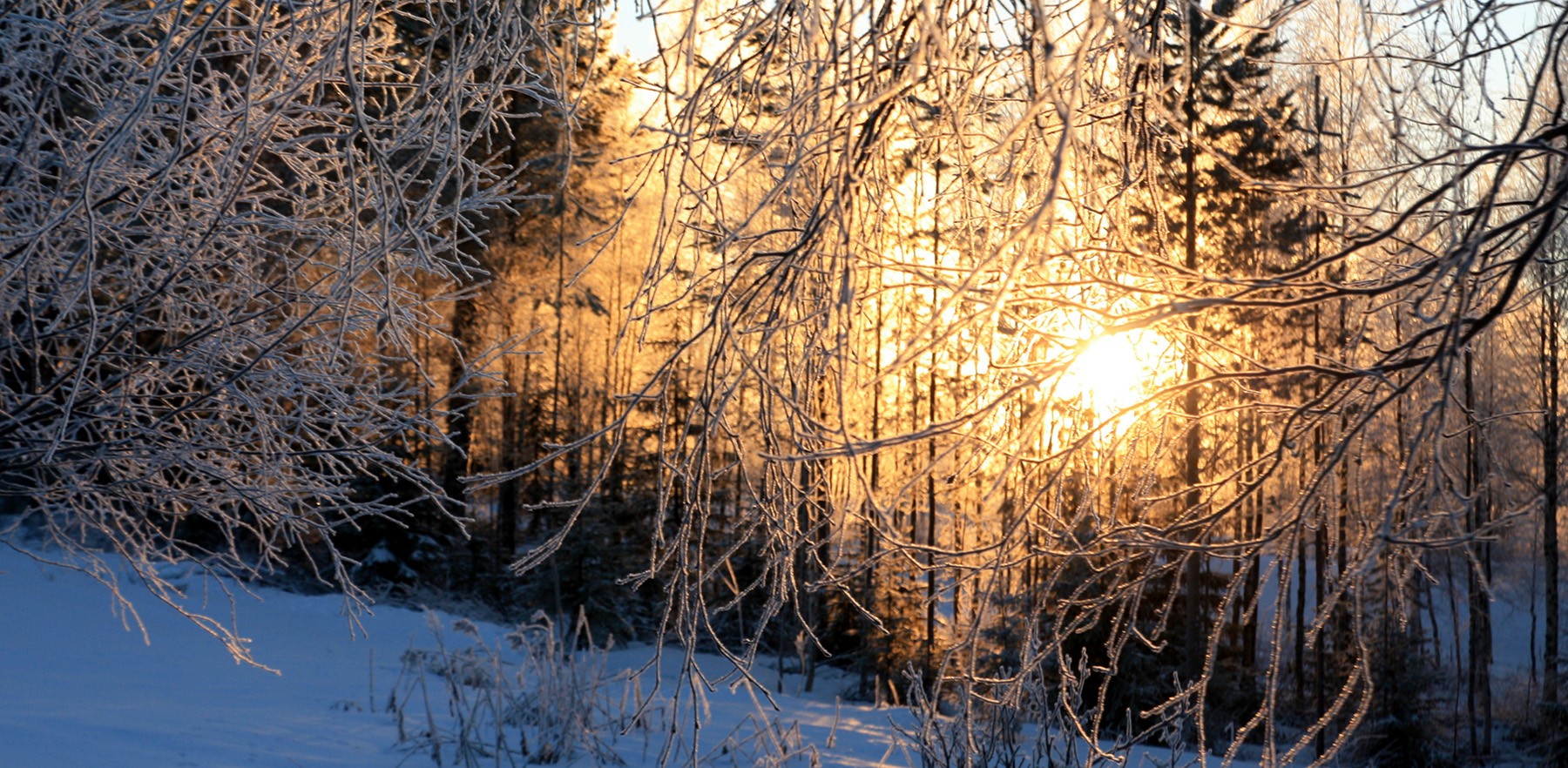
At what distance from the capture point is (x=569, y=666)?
7.00 meters

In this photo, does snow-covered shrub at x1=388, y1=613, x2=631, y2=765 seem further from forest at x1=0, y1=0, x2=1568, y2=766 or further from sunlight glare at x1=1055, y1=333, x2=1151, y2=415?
sunlight glare at x1=1055, y1=333, x2=1151, y2=415

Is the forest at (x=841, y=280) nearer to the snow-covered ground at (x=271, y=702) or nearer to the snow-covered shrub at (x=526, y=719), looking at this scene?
the snow-covered ground at (x=271, y=702)

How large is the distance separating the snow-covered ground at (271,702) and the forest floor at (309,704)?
2 cm

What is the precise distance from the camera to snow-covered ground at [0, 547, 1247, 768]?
5.67 meters

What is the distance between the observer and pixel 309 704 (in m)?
7.78

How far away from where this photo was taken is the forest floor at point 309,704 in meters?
5.71

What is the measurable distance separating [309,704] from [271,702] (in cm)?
24

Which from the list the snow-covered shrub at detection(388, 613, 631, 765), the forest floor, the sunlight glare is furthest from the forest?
the snow-covered shrub at detection(388, 613, 631, 765)

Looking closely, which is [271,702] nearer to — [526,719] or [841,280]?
[526,719]

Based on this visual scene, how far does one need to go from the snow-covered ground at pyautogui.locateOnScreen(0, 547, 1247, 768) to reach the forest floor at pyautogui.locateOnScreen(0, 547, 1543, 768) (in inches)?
0.9

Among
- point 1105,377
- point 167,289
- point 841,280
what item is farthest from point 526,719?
point 841,280

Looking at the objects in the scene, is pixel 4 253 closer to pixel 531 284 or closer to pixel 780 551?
pixel 780 551

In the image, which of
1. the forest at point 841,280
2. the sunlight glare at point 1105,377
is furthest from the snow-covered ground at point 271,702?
the sunlight glare at point 1105,377

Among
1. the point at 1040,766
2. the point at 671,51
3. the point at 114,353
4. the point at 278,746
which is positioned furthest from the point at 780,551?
the point at 278,746
